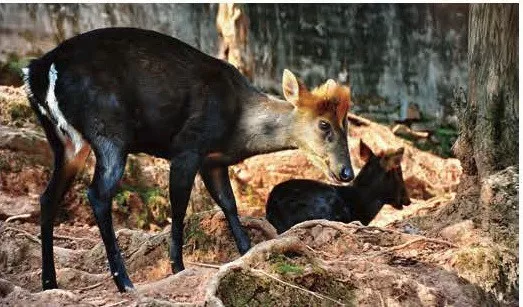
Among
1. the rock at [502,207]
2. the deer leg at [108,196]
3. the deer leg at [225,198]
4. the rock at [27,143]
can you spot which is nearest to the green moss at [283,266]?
the deer leg at [225,198]

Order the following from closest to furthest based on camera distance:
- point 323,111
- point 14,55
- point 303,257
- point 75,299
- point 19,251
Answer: point 75,299 < point 303,257 < point 323,111 < point 19,251 < point 14,55

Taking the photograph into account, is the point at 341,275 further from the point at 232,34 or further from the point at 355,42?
the point at 355,42

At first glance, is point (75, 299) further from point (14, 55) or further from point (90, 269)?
point (14, 55)

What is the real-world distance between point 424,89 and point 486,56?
5.37m

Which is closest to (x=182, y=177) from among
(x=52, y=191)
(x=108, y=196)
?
(x=108, y=196)

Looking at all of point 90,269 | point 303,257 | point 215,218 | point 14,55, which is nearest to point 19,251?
point 90,269

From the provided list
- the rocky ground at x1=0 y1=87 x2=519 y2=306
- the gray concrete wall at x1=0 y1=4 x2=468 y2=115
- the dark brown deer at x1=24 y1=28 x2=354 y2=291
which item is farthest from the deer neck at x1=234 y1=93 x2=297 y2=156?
the gray concrete wall at x1=0 y1=4 x2=468 y2=115

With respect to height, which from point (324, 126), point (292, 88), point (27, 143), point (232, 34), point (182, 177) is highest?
point (232, 34)

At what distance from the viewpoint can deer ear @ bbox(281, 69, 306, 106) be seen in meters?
6.56

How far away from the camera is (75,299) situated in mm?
5520

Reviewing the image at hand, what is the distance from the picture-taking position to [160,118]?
6.12 m

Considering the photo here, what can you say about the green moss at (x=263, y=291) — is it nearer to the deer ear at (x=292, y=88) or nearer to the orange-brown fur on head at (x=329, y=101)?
the orange-brown fur on head at (x=329, y=101)

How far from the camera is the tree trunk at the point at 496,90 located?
7.16 m

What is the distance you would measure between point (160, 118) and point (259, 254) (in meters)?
1.19
